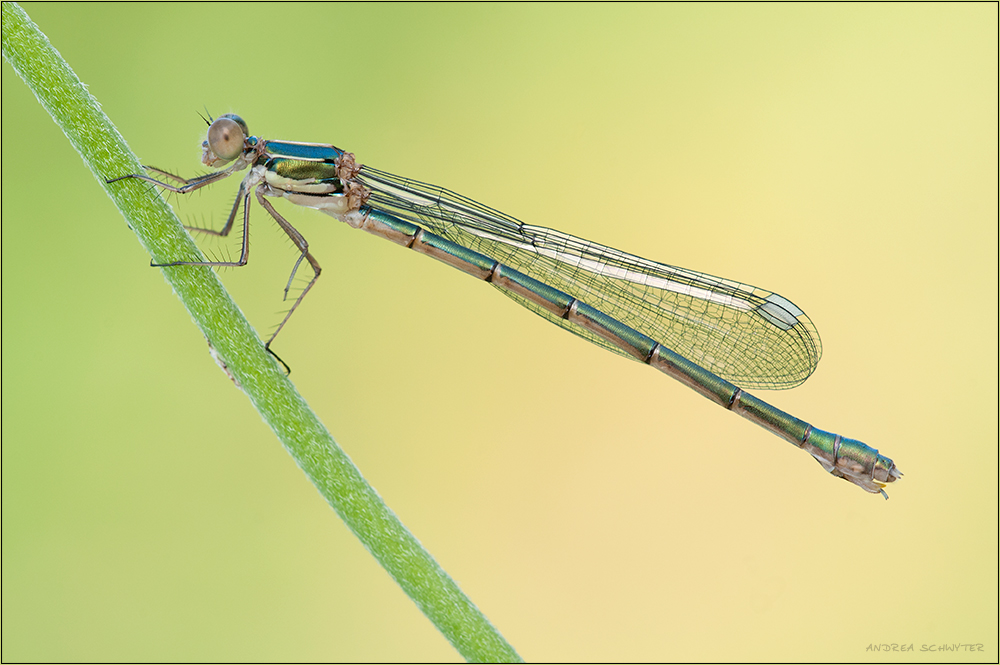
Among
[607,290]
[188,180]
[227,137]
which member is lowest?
[188,180]

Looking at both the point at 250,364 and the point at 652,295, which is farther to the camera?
the point at 652,295

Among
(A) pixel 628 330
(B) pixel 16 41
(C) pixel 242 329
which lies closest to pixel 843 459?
(A) pixel 628 330

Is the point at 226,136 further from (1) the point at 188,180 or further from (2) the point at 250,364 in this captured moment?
(2) the point at 250,364

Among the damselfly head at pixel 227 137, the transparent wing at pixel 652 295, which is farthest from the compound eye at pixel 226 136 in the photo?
the transparent wing at pixel 652 295

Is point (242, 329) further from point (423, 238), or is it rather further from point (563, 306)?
point (563, 306)

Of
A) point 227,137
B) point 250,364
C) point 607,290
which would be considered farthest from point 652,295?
point 250,364

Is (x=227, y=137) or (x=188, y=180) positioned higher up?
(x=227, y=137)

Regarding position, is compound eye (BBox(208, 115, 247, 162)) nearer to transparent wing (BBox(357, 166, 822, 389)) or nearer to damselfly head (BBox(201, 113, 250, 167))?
damselfly head (BBox(201, 113, 250, 167))

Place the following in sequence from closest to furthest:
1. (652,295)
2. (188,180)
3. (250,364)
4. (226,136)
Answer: (250,364) < (188,180) < (226,136) < (652,295)
